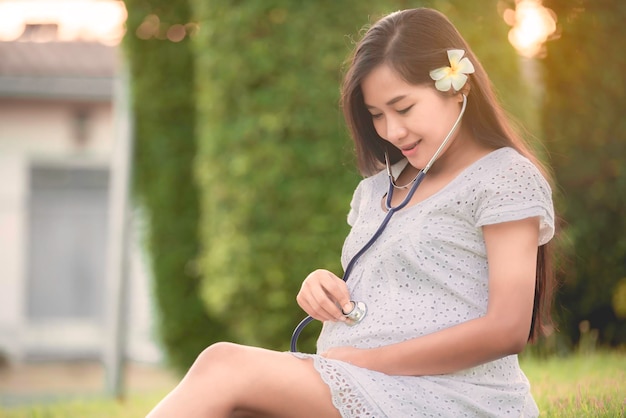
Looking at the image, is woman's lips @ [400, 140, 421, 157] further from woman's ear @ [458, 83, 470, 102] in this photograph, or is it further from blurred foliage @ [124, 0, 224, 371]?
blurred foliage @ [124, 0, 224, 371]

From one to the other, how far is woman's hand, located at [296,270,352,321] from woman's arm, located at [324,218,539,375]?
171mm

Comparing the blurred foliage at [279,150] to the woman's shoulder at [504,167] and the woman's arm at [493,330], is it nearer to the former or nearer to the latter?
the woman's shoulder at [504,167]

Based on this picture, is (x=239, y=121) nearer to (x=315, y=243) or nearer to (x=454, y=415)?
(x=315, y=243)

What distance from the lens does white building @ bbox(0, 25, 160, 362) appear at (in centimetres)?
1050

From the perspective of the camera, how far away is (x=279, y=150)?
5.29 meters

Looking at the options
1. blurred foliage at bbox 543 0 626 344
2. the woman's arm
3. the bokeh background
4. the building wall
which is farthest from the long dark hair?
the building wall

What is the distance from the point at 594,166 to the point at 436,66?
3798mm

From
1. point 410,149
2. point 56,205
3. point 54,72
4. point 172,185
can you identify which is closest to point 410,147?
point 410,149

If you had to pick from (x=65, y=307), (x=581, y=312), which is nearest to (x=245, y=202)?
(x=581, y=312)

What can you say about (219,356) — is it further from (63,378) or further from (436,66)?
(63,378)

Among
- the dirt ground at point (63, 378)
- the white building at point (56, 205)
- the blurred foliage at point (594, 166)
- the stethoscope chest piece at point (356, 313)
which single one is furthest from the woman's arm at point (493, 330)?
the white building at point (56, 205)

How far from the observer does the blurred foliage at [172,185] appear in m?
6.55

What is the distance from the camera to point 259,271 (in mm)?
5316

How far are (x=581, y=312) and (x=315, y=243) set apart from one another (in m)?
Answer: 1.81
